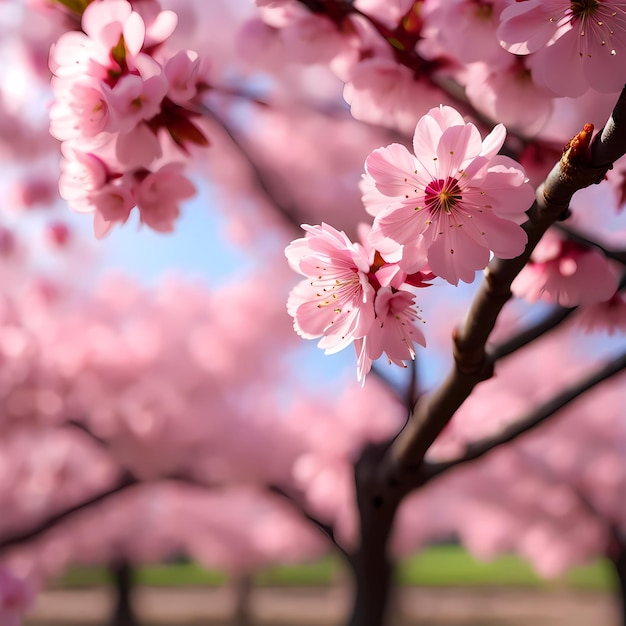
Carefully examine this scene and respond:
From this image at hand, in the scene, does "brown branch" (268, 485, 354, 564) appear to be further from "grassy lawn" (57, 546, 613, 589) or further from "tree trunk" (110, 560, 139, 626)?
"grassy lawn" (57, 546, 613, 589)

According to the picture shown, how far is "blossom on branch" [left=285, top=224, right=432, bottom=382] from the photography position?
75 cm

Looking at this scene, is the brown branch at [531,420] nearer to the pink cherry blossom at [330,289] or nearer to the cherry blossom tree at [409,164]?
the cherry blossom tree at [409,164]

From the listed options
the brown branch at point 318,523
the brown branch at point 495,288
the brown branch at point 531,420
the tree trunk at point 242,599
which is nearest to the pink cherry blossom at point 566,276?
the brown branch at point 495,288

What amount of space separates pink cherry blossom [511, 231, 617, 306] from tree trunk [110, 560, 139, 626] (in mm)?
9104

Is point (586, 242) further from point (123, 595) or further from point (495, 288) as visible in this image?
point (123, 595)

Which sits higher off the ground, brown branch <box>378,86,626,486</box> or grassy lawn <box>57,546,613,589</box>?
brown branch <box>378,86,626,486</box>

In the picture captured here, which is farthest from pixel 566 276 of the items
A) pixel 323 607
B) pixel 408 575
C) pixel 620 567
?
pixel 408 575

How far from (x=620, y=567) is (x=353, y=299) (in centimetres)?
640

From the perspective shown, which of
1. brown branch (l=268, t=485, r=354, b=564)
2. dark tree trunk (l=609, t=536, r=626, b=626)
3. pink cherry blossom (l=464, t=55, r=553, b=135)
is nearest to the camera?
pink cherry blossom (l=464, t=55, r=553, b=135)

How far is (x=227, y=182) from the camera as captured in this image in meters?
5.17

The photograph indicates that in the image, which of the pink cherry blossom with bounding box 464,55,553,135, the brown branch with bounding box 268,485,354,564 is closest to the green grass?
the brown branch with bounding box 268,485,354,564

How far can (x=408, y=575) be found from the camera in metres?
14.6

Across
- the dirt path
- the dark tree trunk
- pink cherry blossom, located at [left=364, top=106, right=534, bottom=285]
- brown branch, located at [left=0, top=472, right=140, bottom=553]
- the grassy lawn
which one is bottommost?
the grassy lawn

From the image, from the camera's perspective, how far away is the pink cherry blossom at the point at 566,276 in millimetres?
1156
